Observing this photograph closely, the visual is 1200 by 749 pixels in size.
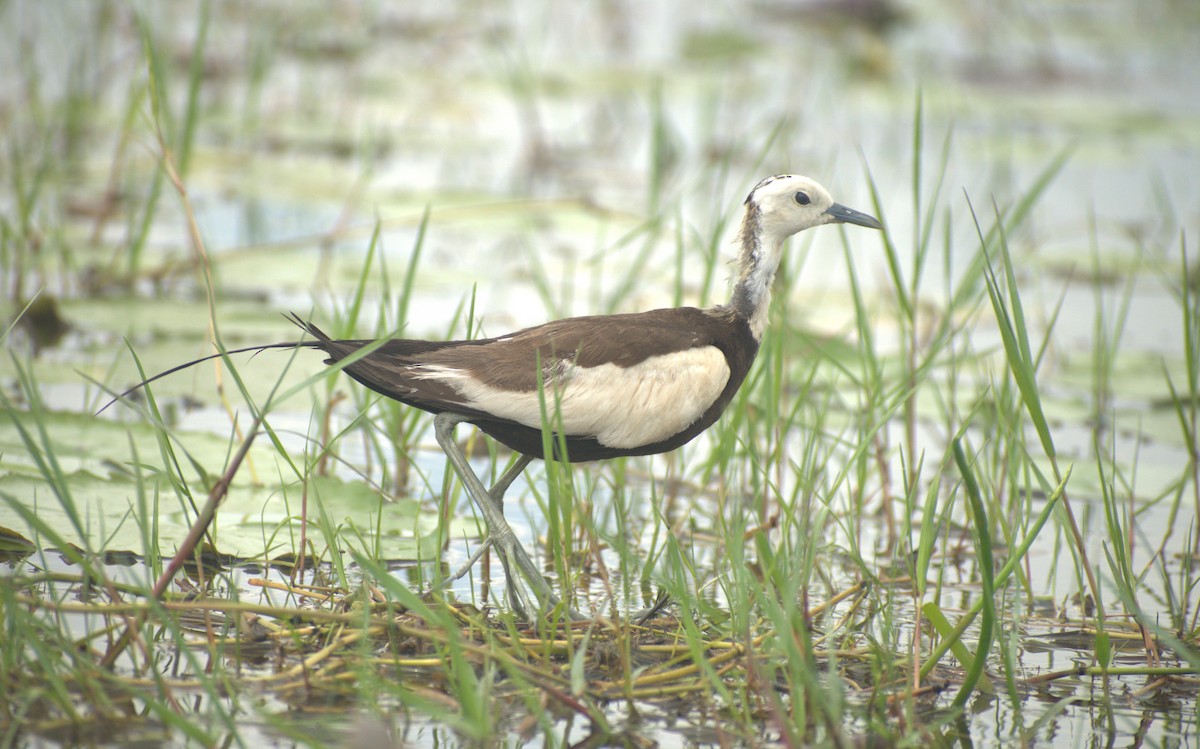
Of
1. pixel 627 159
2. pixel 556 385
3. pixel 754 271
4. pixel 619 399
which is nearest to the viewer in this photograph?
pixel 556 385

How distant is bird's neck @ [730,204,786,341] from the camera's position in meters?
4.07

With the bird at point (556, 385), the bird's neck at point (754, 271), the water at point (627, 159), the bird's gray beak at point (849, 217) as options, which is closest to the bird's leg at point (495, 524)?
the bird at point (556, 385)

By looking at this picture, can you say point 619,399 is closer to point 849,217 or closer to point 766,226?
point 766,226

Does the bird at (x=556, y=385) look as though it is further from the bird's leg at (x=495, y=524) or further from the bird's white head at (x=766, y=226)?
the bird's white head at (x=766, y=226)

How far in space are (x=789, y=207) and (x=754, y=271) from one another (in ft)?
0.74

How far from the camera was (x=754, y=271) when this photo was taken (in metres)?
4.11

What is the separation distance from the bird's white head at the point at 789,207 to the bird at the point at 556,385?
0.42 meters

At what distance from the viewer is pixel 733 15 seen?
13969mm

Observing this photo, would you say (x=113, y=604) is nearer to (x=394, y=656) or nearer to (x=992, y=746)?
(x=394, y=656)

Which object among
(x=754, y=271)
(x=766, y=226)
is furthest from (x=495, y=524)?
(x=766, y=226)

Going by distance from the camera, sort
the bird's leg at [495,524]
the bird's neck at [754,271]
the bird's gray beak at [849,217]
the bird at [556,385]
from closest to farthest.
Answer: the bird at [556,385]
the bird's leg at [495,524]
the bird's neck at [754,271]
the bird's gray beak at [849,217]

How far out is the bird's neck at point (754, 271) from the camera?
407cm

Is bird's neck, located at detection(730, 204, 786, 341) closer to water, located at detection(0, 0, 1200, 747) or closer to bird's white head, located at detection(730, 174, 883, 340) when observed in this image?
bird's white head, located at detection(730, 174, 883, 340)

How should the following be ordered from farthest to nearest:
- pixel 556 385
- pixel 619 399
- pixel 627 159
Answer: pixel 627 159 < pixel 619 399 < pixel 556 385
